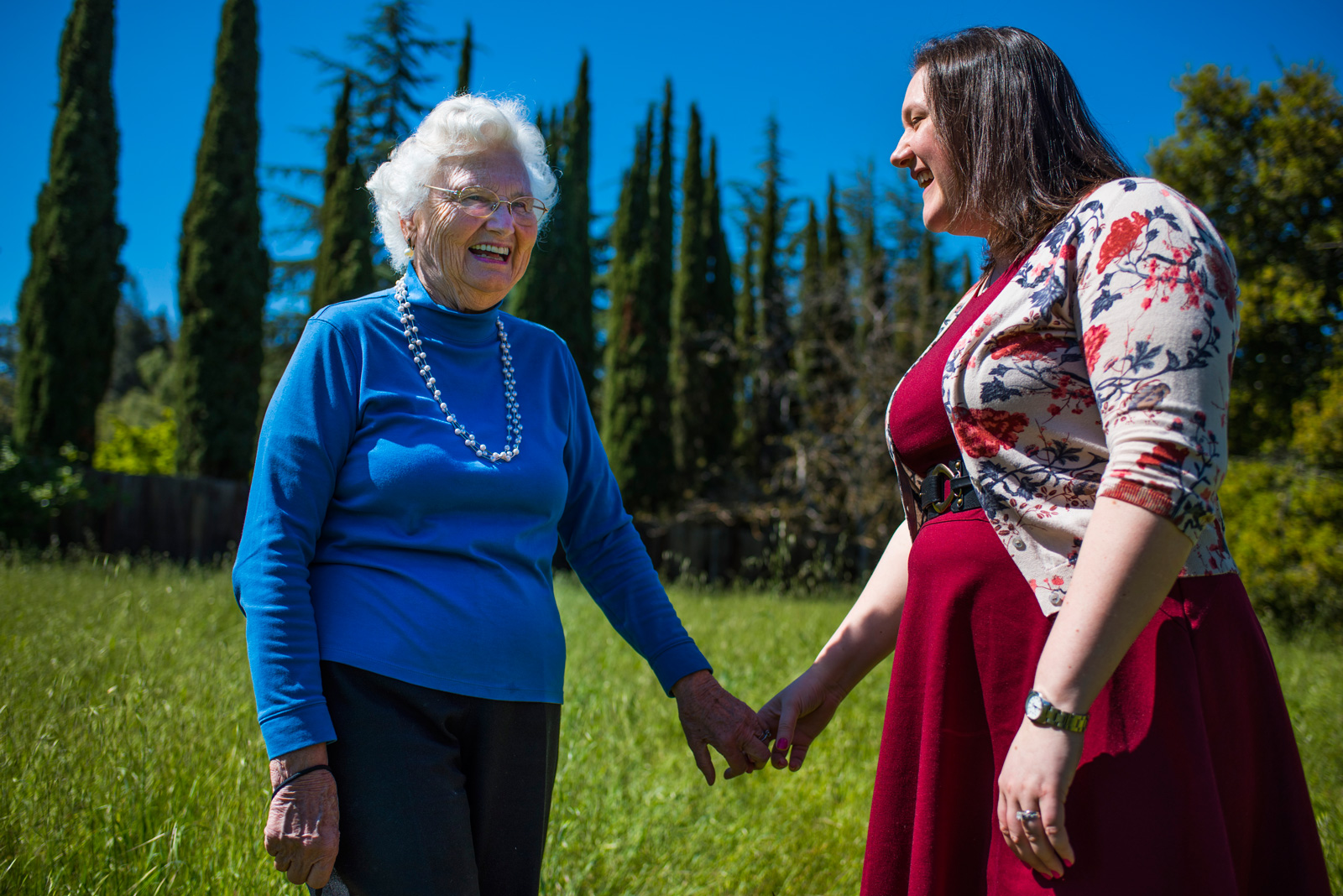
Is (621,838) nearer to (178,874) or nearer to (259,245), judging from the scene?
(178,874)

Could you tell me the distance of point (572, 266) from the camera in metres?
17.9

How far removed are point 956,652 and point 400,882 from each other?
93 centimetres

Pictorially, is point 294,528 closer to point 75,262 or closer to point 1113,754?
point 1113,754

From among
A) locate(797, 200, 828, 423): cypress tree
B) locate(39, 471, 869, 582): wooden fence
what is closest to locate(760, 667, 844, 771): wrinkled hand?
locate(39, 471, 869, 582): wooden fence

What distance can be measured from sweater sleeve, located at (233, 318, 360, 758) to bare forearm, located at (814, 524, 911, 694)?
0.96 m

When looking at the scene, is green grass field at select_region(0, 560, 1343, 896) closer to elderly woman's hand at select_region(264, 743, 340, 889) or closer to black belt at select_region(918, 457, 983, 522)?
elderly woman's hand at select_region(264, 743, 340, 889)

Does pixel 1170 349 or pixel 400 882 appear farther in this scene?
pixel 400 882

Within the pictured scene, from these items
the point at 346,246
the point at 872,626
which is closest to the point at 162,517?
the point at 346,246

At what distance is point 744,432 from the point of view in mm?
20469

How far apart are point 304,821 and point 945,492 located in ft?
3.69

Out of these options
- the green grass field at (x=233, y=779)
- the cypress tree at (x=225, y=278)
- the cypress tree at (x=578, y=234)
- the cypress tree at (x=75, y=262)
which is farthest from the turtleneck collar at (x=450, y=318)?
the cypress tree at (x=578, y=234)

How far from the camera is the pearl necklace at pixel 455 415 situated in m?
1.53

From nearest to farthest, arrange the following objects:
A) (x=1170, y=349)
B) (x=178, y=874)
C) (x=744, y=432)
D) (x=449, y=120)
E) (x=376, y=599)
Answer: (x=1170, y=349) < (x=376, y=599) < (x=449, y=120) < (x=178, y=874) < (x=744, y=432)

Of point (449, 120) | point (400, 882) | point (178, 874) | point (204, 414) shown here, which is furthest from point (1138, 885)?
point (204, 414)
